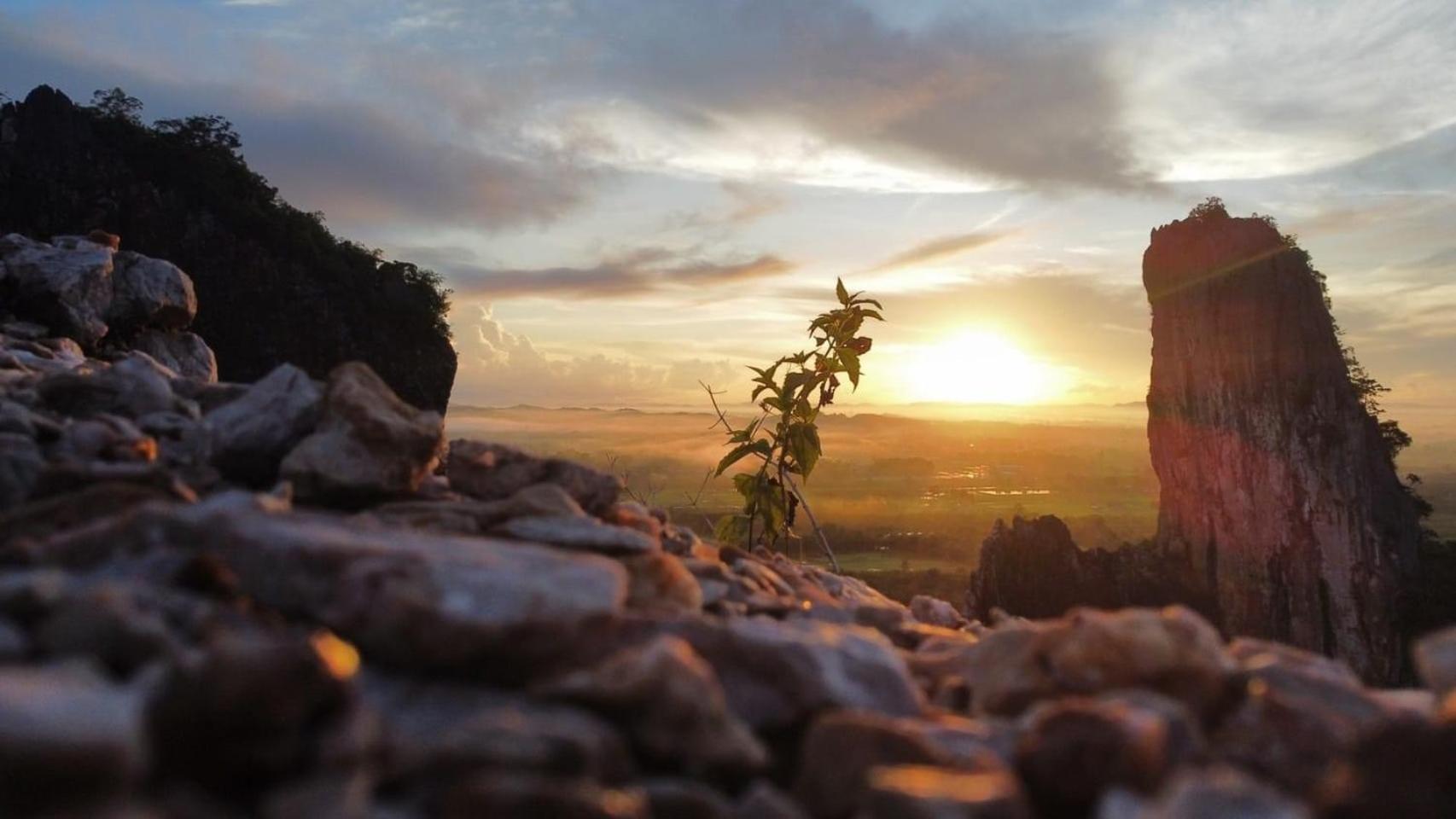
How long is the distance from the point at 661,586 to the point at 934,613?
2.90 m

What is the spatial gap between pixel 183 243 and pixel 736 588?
157ft

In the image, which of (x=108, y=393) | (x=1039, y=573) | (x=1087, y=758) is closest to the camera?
(x=1087, y=758)

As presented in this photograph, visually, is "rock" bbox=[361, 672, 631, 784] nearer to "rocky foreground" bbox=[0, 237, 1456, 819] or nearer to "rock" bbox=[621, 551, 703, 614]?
"rocky foreground" bbox=[0, 237, 1456, 819]

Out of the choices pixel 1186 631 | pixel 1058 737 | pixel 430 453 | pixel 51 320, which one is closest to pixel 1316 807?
pixel 1058 737

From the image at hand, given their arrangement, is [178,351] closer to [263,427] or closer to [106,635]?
[263,427]

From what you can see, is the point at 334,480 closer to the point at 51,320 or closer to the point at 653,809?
the point at 653,809

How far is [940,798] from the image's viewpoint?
2.49 meters

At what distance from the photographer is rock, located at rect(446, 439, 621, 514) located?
5.64 metres

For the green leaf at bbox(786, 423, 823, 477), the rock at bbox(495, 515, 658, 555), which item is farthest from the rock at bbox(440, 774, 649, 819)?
the green leaf at bbox(786, 423, 823, 477)

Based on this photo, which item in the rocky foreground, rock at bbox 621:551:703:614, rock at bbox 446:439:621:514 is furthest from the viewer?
rock at bbox 446:439:621:514

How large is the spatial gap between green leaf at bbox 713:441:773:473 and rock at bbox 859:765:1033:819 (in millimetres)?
6320

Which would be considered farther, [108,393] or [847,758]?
[108,393]

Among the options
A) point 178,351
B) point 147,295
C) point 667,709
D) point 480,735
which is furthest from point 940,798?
point 178,351

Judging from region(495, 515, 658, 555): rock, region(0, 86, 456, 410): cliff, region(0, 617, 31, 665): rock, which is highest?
region(0, 86, 456, 410): cliff
